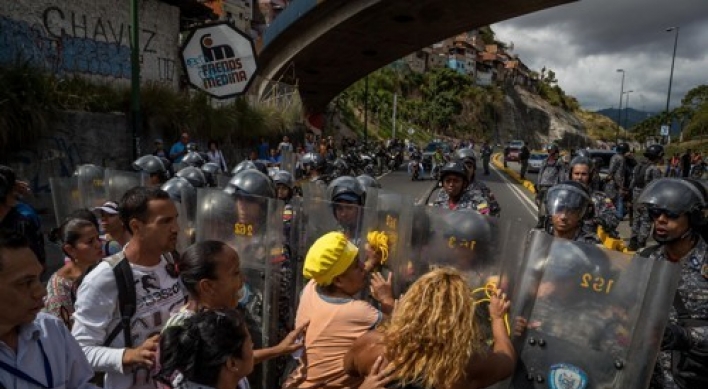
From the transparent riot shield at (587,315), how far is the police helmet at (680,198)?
76cm

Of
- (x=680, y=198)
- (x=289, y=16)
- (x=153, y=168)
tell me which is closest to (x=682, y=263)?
(x=680, y=198)

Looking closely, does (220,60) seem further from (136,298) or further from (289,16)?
(136,298)

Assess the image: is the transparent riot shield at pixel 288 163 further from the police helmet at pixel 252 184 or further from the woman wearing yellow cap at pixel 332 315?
the woman wearing yellow cap at pixel 332 315

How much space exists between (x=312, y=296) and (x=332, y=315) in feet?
0.62

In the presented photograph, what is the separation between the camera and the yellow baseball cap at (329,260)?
7.31ft

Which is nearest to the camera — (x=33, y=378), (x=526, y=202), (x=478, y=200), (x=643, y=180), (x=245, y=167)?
(x=33, y=378)

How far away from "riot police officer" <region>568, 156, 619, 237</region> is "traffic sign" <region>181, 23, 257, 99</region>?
1189 cm

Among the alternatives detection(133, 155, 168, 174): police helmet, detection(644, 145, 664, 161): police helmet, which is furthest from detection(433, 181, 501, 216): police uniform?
detection(644, 145, 664, 161): police helmet

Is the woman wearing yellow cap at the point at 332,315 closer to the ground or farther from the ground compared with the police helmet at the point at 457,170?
closer to the ground

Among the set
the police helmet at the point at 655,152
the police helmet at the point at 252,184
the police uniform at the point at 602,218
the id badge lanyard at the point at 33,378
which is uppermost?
the police helmet at the point at 655,152

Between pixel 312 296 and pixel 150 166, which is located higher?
pixel 150 166

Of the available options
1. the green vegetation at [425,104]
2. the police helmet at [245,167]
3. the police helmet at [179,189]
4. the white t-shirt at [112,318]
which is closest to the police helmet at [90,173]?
the police helmet at [245,167]

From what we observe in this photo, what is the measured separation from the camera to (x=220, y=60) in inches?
612

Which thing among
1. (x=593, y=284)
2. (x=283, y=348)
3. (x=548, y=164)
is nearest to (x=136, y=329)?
(x=283, y=348)
